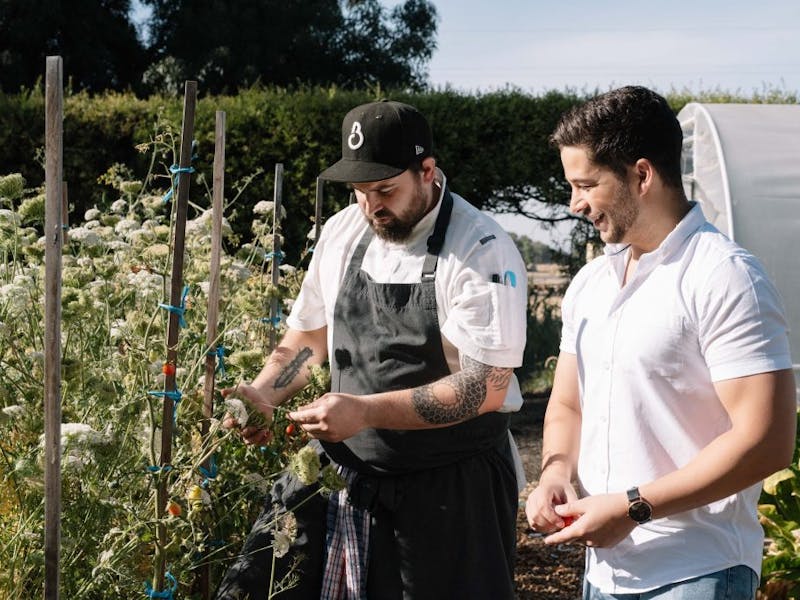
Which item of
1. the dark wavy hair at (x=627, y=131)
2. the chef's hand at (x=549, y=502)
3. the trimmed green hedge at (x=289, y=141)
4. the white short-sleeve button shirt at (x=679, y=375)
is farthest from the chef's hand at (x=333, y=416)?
the trimmed green hedge at (x=289, y=141)

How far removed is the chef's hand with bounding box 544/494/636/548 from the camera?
1815 millimetres

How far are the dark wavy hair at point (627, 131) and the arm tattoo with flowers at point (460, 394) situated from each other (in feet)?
2.50

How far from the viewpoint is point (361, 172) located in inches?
103

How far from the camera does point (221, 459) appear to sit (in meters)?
3.44

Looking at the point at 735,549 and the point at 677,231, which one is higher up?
the point at 677,231

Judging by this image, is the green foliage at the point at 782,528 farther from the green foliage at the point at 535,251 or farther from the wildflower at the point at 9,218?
the green foliage at the point at 535,251

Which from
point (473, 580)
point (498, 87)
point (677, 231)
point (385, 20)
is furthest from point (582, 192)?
point (385, 20)

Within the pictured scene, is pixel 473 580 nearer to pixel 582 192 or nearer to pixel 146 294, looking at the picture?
pixel 582 192

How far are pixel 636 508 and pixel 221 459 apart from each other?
1930 millimetres

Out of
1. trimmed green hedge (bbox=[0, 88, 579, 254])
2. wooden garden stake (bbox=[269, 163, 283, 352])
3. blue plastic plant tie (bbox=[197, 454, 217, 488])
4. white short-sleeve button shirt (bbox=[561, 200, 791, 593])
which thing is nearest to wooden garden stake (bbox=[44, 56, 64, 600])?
blue plastic plant tie (bbox=[197, 454, 217, 488])

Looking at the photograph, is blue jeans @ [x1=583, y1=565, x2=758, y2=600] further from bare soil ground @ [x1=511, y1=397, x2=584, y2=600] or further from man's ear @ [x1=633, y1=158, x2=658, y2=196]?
bare soil ground @ [x1=511, y1=397, x2=584, y2=600]

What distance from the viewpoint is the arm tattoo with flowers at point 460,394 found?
8.14ft

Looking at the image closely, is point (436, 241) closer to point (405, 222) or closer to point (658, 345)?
point (405, 222)

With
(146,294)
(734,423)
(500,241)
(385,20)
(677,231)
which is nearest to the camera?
(734,423)
